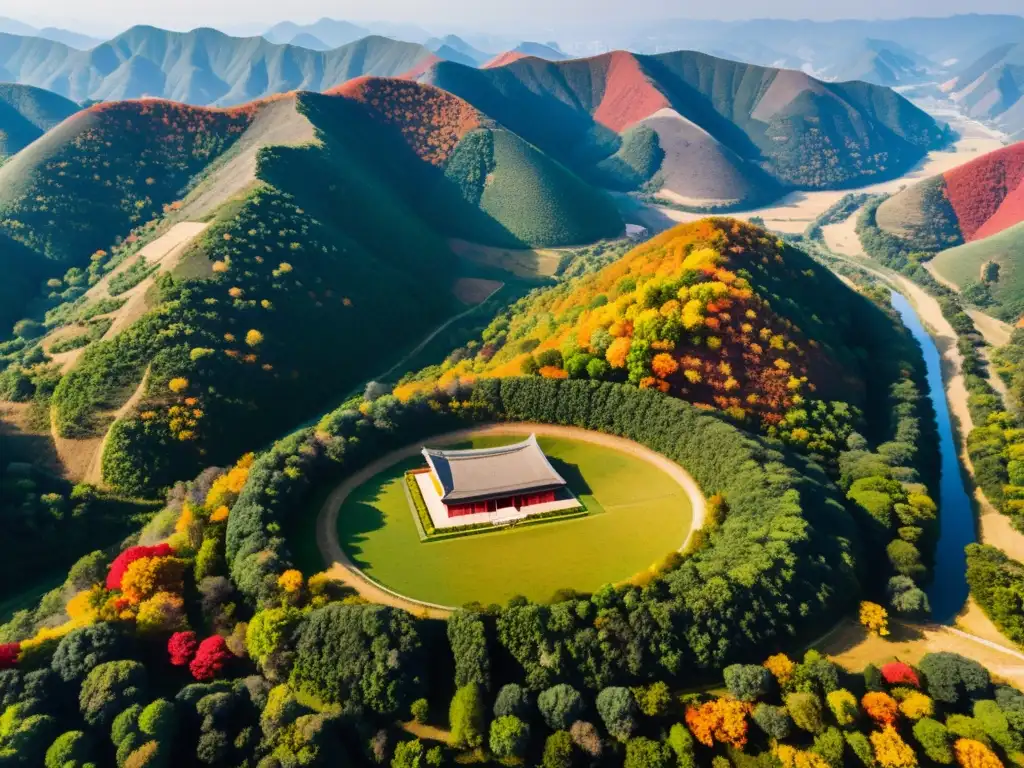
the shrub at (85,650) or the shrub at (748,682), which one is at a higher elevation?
the shrub at (748,682)

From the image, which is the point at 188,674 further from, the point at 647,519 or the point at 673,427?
the point at 673,427

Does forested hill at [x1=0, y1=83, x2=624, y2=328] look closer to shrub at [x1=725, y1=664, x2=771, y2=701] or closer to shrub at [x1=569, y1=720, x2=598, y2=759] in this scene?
shrub at [x1=569, y1=720, x2=598, y2=759]

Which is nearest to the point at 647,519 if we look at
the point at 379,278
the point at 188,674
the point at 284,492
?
the point at 284,492

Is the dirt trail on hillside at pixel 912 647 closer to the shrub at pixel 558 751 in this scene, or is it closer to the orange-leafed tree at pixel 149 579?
the shrub at pixel 558 751

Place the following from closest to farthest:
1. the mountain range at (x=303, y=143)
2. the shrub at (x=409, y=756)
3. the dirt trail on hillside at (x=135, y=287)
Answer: the shrub at (x=409, y=756)
the dirt trail on hillside at (x=135, y=287)
the mountain range at (x=303, y=143)

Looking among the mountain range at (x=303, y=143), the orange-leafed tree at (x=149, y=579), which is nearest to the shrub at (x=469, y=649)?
the orange-leafed tree at (x=149, y=579)

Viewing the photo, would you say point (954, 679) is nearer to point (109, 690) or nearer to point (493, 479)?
point (493, 479)

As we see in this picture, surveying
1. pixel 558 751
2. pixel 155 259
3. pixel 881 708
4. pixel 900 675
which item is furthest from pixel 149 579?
pixel 155 259
